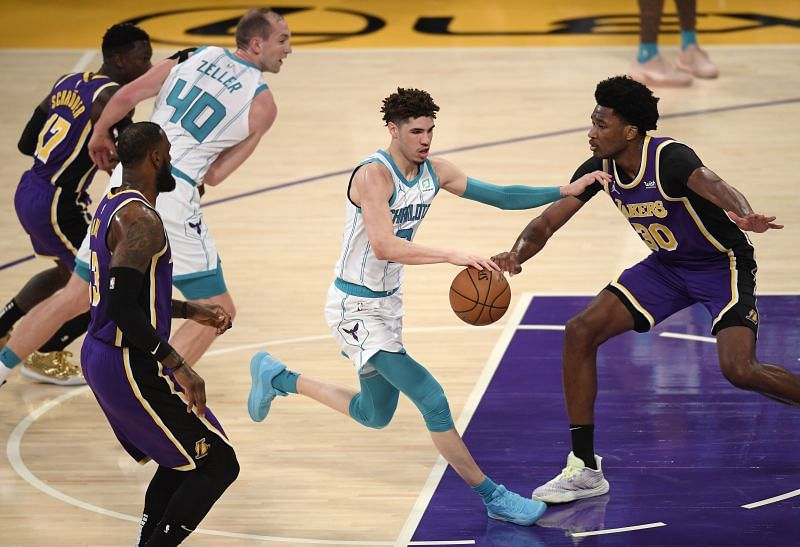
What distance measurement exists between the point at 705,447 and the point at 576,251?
11.5 feet

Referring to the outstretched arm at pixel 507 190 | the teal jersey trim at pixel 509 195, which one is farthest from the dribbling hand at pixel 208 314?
the teal jersey trim at pixel 509 195

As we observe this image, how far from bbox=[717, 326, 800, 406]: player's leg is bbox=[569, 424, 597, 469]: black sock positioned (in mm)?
705

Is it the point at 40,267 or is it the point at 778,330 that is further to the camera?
the point at 40,267

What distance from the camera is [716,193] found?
5840 millimetres

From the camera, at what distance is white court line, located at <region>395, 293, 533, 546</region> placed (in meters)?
6.04

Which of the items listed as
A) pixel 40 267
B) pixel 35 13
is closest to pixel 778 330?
pixel 40 267

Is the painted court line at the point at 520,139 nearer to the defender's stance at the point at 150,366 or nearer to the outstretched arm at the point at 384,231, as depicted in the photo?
the outstretched arm at the point at 384,231

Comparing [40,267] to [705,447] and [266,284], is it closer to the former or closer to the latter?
[266,284]

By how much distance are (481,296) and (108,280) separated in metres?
1.81

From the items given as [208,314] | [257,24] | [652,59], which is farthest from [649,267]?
[652,59]

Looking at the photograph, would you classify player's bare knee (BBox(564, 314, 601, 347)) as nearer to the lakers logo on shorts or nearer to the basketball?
the basketball

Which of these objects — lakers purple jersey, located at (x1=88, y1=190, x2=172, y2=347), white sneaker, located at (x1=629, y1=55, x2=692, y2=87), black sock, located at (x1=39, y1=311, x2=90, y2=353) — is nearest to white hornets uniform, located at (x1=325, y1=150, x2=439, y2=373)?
lakers purple jersey, located at (x1=88, y1=190, x2=172, y2=347)

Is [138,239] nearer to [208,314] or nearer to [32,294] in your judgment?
[208,314]

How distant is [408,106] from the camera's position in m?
5.80
